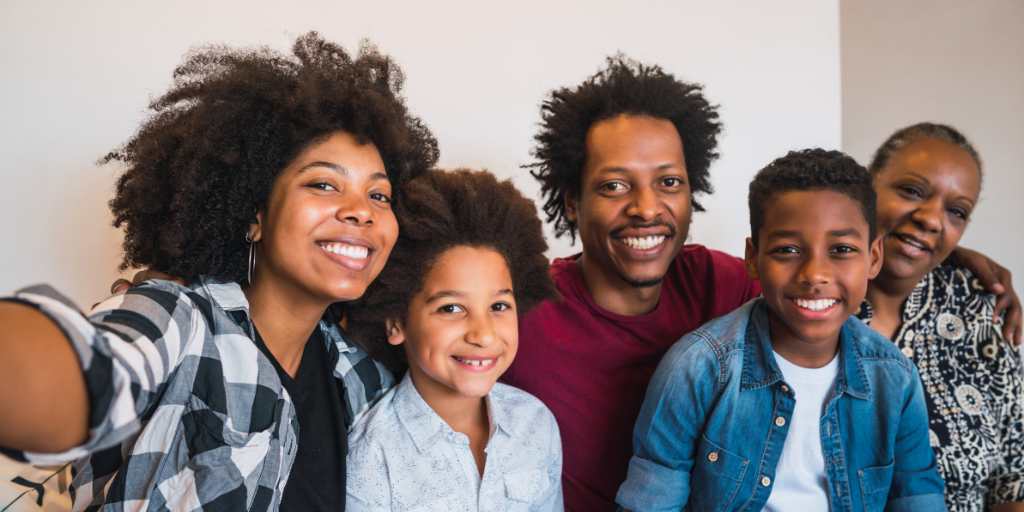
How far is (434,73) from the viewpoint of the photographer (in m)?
2.33

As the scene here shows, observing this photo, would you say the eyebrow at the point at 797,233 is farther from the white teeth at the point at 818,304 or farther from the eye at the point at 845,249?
the white teeth at the point at 818,304

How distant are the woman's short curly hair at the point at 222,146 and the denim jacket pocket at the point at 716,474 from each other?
98 centimetres

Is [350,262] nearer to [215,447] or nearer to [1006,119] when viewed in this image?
[215,447]

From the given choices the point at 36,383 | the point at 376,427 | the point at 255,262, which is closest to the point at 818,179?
the point at 376,427

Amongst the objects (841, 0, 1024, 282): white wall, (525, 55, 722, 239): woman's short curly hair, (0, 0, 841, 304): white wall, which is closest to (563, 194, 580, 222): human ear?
(525, 55, 722, 239): woman's short curly hair

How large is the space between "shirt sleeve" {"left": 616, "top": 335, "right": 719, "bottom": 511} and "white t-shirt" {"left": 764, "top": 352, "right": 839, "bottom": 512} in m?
0.18

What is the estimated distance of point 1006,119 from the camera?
385cm

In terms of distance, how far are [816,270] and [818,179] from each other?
22 cm

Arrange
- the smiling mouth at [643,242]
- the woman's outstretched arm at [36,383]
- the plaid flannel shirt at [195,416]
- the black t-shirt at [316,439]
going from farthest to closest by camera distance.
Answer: the smiling mouth at [643,242]
the black t-shirt at [316,439]
the plaid flannel shirt at [195,416]
the woman's outstretched arm at [36,383]

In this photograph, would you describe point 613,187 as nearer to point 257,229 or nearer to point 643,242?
point 643,242

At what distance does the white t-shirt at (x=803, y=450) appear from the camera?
155cm

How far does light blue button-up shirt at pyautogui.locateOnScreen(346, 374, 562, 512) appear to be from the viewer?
150 cm

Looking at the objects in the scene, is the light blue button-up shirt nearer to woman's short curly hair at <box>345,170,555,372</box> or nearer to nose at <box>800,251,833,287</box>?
woman's short curly hair at <box>345,170,555,372</box>

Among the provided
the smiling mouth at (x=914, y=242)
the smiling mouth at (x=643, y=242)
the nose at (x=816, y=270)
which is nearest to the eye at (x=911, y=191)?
the smiling mouth at (x=914, y=242)
